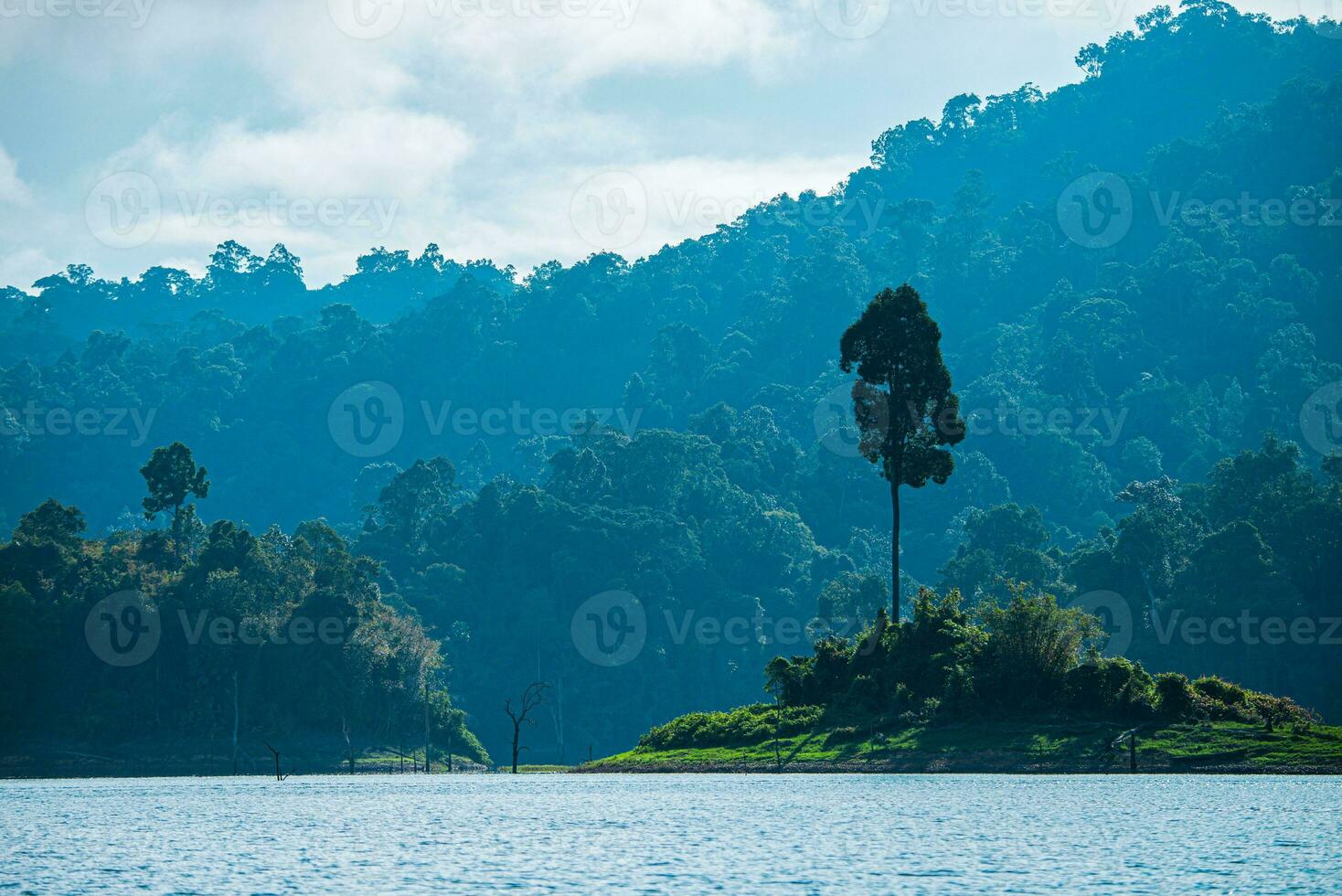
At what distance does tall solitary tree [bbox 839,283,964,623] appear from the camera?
250 feet

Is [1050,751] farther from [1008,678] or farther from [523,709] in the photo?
[523,709]

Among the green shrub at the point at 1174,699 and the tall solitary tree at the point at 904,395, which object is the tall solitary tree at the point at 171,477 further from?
the green shrub at the point at 1174,699

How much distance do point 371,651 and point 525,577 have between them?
49.8m

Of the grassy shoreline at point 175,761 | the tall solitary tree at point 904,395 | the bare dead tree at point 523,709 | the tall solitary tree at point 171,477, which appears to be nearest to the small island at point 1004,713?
the tall solitary tree at point 904,395

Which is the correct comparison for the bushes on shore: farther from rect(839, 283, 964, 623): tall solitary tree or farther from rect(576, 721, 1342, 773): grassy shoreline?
rect(839, 283, 964, 623): tall solitary tree

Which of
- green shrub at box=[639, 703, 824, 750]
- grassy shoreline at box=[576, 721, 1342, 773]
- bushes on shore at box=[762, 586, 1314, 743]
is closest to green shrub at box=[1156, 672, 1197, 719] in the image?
bushes on shore at box=[762, 586, 1314, 743]

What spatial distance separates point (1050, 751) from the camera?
65812 mm

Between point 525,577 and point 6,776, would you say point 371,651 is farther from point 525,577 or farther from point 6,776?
point 525,577

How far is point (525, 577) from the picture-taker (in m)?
182

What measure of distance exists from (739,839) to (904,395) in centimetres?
3809

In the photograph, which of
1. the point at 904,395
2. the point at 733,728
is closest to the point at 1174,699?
the point at 904,395

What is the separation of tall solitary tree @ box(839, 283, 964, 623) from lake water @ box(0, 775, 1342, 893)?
17.3 m

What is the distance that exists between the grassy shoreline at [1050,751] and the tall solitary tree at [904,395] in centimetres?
886

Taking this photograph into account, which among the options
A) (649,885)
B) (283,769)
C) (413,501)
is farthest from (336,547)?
(649,885)
